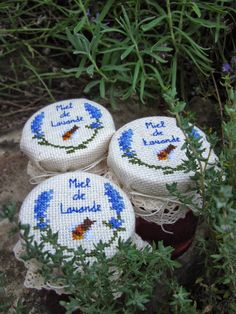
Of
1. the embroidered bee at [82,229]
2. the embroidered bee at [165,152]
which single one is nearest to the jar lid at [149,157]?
the embroidered bee at [165,152]

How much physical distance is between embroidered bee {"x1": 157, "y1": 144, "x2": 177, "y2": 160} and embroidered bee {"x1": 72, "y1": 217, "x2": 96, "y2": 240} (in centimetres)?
20

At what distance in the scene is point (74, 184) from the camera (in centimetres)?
104

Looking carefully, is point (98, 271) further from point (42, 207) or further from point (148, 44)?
point (148, 44)

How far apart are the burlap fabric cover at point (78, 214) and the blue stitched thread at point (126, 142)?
74 mm

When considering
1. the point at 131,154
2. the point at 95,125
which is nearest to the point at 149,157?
the point at 131,154

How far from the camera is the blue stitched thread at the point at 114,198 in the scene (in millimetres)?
994

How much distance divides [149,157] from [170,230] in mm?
154

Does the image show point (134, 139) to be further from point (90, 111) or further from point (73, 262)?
point (73, 262)

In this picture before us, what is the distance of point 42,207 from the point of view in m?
0.99

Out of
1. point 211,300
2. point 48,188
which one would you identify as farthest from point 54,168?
point 211,300

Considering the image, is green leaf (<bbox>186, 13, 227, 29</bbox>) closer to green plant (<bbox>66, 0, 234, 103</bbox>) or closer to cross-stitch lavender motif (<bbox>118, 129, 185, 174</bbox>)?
green plant (<bbox>66, 0, 234, 103</bbox>)

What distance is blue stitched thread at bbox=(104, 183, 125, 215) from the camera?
0.99 m

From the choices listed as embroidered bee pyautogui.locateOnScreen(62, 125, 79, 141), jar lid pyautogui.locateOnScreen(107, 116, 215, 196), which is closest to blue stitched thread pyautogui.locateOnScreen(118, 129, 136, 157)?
jar lid pyautogui.locateOnScreen(107, 116, 215, 196)

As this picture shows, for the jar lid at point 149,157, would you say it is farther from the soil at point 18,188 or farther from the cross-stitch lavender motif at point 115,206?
the soil at point 18,188
